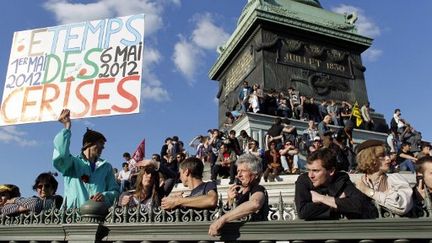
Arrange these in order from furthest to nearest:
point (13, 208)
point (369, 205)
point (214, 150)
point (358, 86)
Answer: point (358, 86), point (214, 150), point (13, 208), point (369, 205)

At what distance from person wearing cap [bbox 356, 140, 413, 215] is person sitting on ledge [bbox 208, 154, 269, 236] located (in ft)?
2.92

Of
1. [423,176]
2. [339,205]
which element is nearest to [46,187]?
[339,205]

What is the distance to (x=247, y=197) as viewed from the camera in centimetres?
385

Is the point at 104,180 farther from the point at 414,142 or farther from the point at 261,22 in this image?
the point at 261,22

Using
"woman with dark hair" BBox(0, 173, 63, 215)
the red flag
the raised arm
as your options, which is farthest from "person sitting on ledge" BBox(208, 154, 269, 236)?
the red flag

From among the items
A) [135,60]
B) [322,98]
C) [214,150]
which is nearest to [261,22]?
[322,98]

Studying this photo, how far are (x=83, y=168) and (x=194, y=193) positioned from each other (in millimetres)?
1579

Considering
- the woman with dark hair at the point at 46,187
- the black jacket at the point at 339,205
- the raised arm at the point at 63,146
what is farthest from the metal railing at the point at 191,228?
the woman with dark hair at the point at 46,187

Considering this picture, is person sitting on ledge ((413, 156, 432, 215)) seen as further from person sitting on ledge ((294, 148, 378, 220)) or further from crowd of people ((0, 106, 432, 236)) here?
person sitting on ledge ((294, 148, 378, 220))

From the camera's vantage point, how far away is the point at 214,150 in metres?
14.4

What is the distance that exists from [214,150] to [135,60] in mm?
9300

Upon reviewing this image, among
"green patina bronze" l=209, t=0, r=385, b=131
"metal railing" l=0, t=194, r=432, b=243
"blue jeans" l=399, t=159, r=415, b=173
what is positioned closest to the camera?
"metal railing" l=0, t=194, r=432, b=243

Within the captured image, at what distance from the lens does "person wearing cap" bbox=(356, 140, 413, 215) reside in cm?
318

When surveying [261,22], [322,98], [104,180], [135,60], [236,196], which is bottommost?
[236,196]
